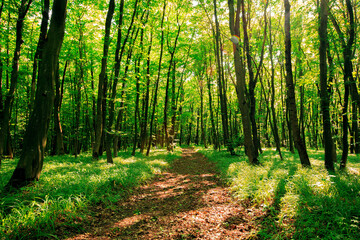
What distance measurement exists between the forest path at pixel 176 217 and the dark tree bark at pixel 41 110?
96.1 inches

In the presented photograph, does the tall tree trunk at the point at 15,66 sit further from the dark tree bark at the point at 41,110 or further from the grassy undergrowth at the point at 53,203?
the dark tree bark at the point at 41,110

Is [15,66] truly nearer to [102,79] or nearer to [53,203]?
[102,79]

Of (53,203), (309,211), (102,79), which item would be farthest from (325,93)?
(102,79)

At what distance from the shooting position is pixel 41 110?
5043mm

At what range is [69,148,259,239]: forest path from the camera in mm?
3520

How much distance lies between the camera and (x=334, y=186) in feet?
13.5

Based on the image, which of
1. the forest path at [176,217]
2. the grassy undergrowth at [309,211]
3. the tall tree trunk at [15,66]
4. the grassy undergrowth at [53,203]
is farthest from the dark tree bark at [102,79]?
the grassy undergrowth at [309,211]

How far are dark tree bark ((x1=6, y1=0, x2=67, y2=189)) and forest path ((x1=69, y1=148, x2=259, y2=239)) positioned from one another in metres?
2.44

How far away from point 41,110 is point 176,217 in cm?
484

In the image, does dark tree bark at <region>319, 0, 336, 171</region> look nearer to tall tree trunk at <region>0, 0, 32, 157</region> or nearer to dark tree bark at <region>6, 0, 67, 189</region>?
dark tree bark at <region>6, 0, 67, 189</region>

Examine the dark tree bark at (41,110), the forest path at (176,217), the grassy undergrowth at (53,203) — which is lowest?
the forest path at (176,217)

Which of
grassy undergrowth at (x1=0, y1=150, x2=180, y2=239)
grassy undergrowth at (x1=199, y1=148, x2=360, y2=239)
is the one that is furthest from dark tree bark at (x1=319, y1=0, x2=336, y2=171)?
grassy undergrowth at (x1=0, y1=150, x2=180, y2=239)

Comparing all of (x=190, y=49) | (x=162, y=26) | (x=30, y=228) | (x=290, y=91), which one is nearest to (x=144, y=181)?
(x=30, y=228)

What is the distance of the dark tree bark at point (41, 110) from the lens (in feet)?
16.0
